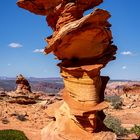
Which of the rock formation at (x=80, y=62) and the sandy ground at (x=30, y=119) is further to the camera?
the sandy ground at (x=30, y=119)

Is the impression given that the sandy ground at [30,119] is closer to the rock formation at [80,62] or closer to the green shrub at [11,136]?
the green shrub at [11,136]

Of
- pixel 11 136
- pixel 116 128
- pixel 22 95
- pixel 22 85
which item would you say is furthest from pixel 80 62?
pixel 22 85

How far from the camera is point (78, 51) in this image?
10734 millimetres

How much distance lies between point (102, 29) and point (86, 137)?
304cm

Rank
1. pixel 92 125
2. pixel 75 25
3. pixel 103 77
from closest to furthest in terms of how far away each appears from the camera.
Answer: pixel 75 25, pixel 92 125, pixel 103 77

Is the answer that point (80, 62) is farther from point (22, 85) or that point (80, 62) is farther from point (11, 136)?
point (22, 85)

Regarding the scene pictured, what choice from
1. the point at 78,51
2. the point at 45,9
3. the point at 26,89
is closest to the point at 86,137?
the point at 78,51

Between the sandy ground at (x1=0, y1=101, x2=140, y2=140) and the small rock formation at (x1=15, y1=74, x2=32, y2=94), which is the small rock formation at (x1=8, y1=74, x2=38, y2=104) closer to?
the small rock formation at (x1=15, y1=74, x2=32, y2=94)

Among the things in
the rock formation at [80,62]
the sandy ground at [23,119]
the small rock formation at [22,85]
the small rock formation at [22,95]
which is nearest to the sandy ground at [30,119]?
the sandy ground at [23,119]

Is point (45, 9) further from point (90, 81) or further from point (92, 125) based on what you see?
point (92, 125)

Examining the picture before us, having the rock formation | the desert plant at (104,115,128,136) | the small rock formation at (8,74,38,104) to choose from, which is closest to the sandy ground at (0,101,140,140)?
the desert plant at (104,115,128,136)

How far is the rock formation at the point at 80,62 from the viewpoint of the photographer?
10.1m

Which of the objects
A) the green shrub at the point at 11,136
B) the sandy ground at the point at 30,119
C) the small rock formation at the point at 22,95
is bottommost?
the sandy ground at the point at 30,119

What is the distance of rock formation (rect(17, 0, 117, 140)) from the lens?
10117 millimetres
